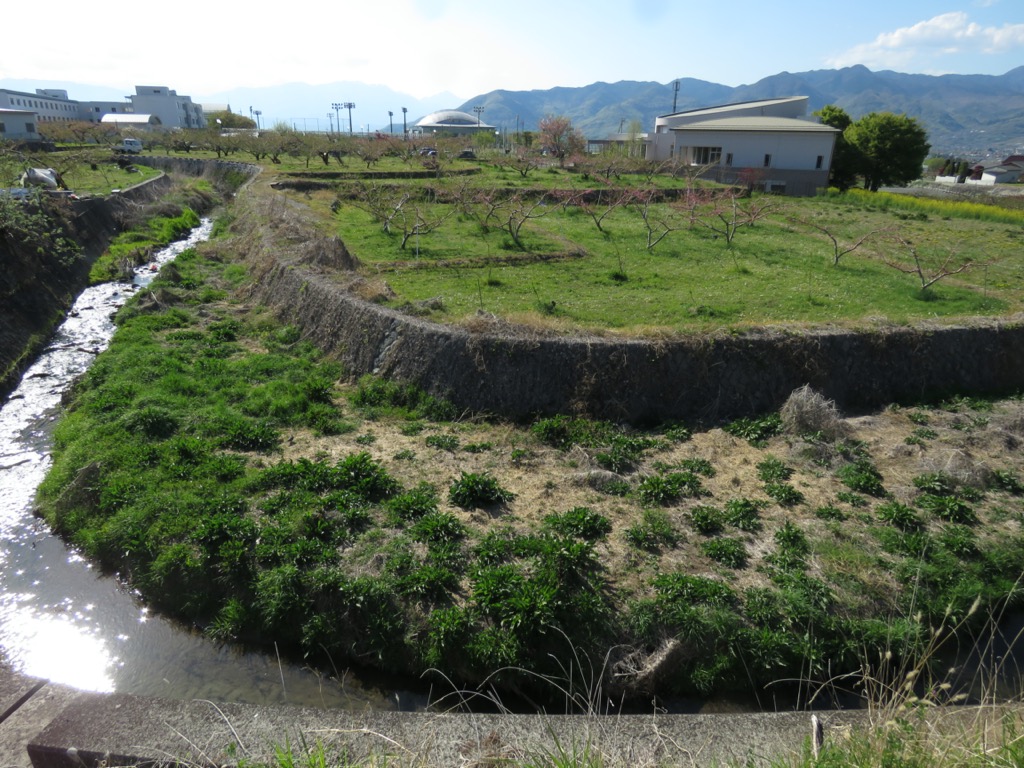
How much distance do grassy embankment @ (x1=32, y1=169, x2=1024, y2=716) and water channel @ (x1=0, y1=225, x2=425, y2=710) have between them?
1.09 ft

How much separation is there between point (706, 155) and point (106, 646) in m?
55.5

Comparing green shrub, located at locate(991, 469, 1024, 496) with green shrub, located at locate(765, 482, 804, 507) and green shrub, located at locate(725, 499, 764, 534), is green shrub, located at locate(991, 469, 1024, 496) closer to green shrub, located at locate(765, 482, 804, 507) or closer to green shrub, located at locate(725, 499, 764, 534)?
green shrub, located at locate(765, 482, 804, 507)

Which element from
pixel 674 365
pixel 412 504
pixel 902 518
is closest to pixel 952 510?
pixel 902 518

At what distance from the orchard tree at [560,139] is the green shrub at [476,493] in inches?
2259

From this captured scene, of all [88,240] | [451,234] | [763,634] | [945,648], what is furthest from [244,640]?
[88,240]

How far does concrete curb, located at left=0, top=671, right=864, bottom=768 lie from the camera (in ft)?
16.4

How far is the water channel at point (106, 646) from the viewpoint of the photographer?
751cm

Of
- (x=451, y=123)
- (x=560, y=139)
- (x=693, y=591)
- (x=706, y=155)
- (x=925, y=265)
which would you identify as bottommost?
(x=693, y=591)

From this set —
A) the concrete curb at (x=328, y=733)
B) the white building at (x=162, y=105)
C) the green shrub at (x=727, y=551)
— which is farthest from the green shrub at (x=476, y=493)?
the white building at (x=162, y=105)

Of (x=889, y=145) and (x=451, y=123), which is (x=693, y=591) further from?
(x=451, y=123)

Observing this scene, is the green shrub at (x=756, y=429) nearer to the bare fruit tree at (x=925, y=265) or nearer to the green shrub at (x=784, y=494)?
the green shrub at (x=784, y=494)

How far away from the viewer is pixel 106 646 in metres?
8.15

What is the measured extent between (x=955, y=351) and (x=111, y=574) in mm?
18159

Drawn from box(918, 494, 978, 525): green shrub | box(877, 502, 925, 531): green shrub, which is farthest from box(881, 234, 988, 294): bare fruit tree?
box(877, 502, 925, 531): green shrub
